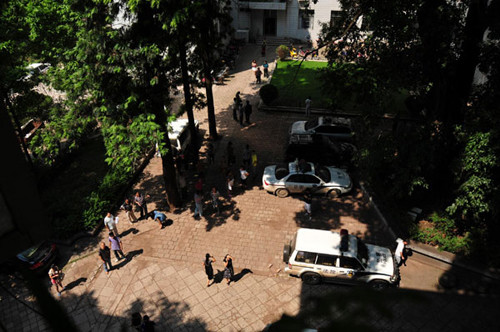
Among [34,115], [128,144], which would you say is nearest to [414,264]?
[128,144]

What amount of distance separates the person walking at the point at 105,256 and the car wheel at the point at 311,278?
23.1 feet

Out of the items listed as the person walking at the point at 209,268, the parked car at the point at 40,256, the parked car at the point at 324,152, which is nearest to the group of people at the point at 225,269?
the person walking at the point at 209,268

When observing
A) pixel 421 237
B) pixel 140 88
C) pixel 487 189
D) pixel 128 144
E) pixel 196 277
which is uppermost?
pixel 140 88

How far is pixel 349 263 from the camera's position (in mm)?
12438

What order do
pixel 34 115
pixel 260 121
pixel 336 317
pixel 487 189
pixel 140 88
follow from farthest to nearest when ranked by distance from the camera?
pixel 260 121 → pixel 34 115 → pixel 140 88 → pixel 487 189 → pixel 336 317

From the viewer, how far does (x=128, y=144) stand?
43.5 feet

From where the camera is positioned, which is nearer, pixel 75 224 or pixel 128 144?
pixel 128 144

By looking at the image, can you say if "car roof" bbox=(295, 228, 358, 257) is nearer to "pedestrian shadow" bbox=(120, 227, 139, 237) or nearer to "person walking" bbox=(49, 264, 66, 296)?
"pedestrian shadow" bbox=(120, 227, 139, 237)

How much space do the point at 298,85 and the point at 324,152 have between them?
11059mm

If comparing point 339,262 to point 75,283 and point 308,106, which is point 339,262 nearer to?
point 75,283

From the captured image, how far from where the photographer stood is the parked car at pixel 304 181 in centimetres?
Result: 1669

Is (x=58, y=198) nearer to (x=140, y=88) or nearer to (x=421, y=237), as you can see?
(x=140, y=88)

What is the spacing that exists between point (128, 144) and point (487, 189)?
12317mm

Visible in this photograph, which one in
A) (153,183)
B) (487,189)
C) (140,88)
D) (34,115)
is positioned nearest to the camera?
(487,189)
